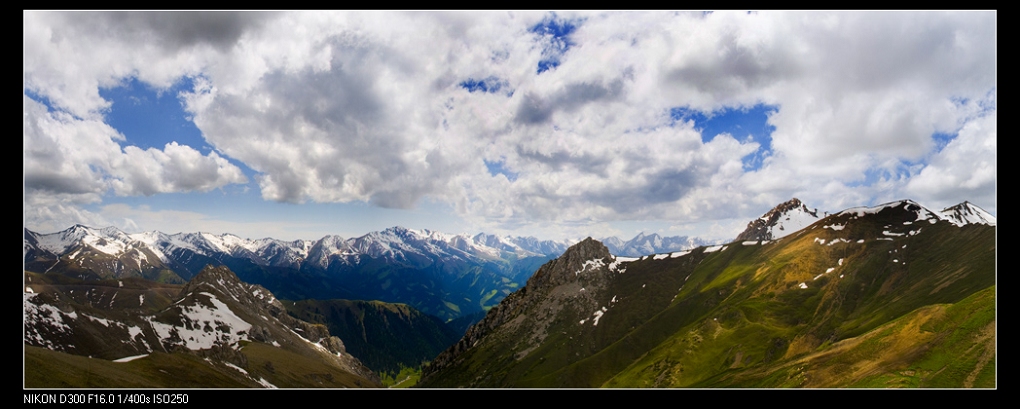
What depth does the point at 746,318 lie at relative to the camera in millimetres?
176375
